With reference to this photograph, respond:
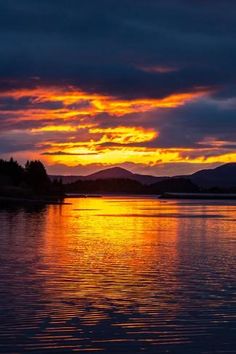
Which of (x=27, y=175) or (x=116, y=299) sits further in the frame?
(x=27, y=175)

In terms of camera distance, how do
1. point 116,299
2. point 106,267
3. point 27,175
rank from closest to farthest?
point 116,299 → point 106,267 → point 27,175

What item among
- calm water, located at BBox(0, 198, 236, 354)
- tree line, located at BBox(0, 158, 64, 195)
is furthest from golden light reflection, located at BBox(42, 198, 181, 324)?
tree line, located at BBox(0, 158, 64, 195)

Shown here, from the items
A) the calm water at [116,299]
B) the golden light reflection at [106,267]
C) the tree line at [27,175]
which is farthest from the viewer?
the tree line at [27,175]

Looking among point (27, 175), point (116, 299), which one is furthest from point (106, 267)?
point (27, 175)

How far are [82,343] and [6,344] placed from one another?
5.92 feet

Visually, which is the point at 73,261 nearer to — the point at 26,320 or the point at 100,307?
the point at 100,307

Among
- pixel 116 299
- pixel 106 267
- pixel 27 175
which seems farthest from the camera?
pixel 27 175

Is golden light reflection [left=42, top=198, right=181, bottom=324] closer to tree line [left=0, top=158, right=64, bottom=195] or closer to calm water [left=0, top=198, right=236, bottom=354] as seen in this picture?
calm water [left=0, top=198, right=236, bottom=354]

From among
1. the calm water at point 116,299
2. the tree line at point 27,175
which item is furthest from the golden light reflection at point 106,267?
the tree line at point 27,175

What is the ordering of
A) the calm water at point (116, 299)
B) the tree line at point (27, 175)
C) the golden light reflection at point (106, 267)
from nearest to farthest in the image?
the calm water at point (116, 299) → the golden light reflection at point (106, 267) → the tree line at point (27, 175)

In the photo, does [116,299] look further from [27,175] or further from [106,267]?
[27,175]

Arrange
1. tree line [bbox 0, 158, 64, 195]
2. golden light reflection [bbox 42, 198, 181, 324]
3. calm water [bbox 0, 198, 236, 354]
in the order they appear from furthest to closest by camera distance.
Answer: tree line [bbox 0, 158, 64, 195] < golden light reflection [bbox 42, 198, 181, 324] < calm water [bbox 0, 198, 236, 354]

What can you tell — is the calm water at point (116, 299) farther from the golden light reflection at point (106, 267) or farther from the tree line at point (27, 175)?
the tree line at point (27, 175)

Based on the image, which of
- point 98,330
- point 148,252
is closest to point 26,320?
point 98,330
